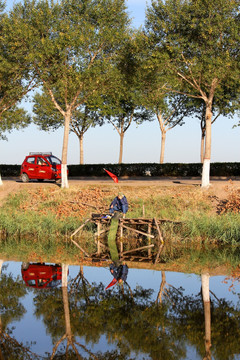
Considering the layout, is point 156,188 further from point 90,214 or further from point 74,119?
point 74,119

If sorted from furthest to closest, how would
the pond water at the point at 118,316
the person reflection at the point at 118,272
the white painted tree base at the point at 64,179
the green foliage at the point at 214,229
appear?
1. the white painted tree base at the point at 64,179
2. the green foliage at the point at 214,229
3. the person reflection at the point at 118,272
4. the pond water at the point at 118,316

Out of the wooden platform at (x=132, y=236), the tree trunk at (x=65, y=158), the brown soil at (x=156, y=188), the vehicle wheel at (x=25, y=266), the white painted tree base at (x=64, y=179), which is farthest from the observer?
the tree trunk at (x=65, y=158)

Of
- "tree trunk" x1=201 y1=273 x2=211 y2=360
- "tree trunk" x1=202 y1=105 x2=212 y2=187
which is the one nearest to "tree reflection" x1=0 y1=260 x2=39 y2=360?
"tree trunk" x1=201 y1=273 x2=211 y2=360

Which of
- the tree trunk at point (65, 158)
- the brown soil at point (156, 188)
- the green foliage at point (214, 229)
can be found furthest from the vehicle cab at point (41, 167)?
the green foliage at point (214, 229)

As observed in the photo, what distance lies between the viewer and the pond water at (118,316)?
30.6 feet

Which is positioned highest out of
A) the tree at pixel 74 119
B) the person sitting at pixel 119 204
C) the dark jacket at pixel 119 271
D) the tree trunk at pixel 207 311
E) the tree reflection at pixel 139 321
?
the tree at pixel 74 119

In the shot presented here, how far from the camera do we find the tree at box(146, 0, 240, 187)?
1100 inches

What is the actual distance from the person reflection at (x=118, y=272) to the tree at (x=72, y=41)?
1404cm

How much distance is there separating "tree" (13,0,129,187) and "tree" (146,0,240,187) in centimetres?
268

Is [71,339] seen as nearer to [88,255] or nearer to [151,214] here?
[88,255]

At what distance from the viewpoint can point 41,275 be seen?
1585cm

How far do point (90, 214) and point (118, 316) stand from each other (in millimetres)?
12778

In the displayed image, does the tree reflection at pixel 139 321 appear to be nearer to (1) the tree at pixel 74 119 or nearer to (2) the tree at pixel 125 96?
(2) the tree at pixel 125 96

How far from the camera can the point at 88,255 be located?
64.7ft
